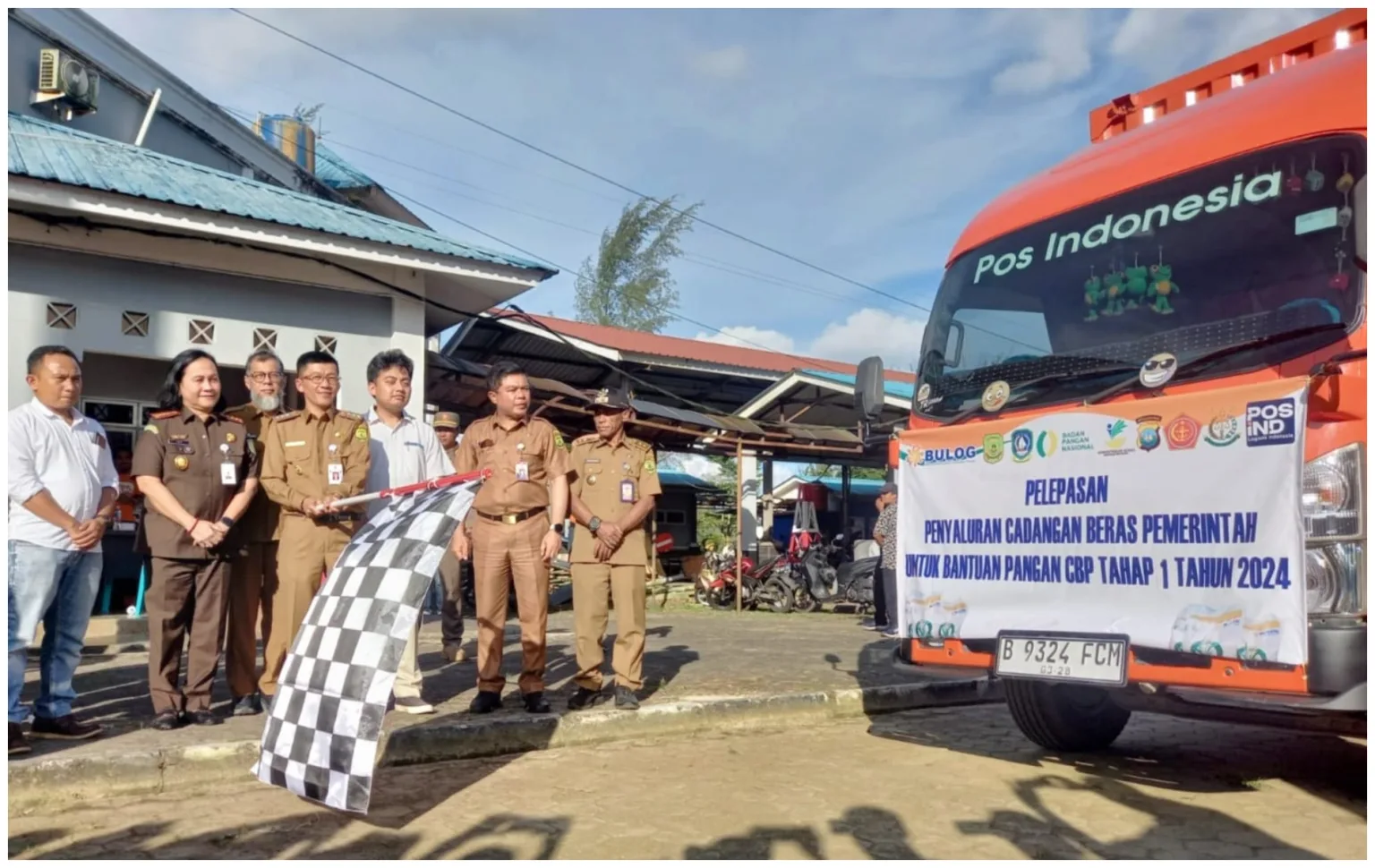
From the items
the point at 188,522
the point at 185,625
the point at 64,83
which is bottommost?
the point at 185,625

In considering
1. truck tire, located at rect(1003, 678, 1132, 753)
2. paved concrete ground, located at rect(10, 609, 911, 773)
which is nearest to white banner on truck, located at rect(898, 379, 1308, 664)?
truck tire, located at rect(1003, 678, 1132, 753)

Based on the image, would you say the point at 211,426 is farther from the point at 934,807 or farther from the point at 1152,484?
the point at 1152,484

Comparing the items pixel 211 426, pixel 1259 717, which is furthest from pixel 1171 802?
pixel 211 426

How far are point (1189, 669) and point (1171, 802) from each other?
864 mm

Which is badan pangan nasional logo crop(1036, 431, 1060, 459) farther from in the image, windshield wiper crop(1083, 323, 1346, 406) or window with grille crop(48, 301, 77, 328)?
window with grille crop(48, 301, 77, 328)

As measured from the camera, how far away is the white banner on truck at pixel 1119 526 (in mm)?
3531

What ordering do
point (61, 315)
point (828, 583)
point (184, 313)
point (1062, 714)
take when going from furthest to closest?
point (828, 583), point (184, 313), point (61, 315), point (1062, 714)

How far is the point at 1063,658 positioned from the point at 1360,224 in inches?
73.5

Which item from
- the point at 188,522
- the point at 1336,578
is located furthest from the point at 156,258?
the point at 1336,578

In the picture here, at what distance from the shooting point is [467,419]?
1570 cm

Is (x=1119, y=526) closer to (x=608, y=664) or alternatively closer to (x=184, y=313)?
(x=608, y=664)

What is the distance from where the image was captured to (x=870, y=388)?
231 inches

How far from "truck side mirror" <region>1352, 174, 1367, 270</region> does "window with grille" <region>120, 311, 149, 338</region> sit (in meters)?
8.23

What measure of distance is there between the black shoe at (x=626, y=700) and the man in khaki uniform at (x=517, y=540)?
0.41 m
